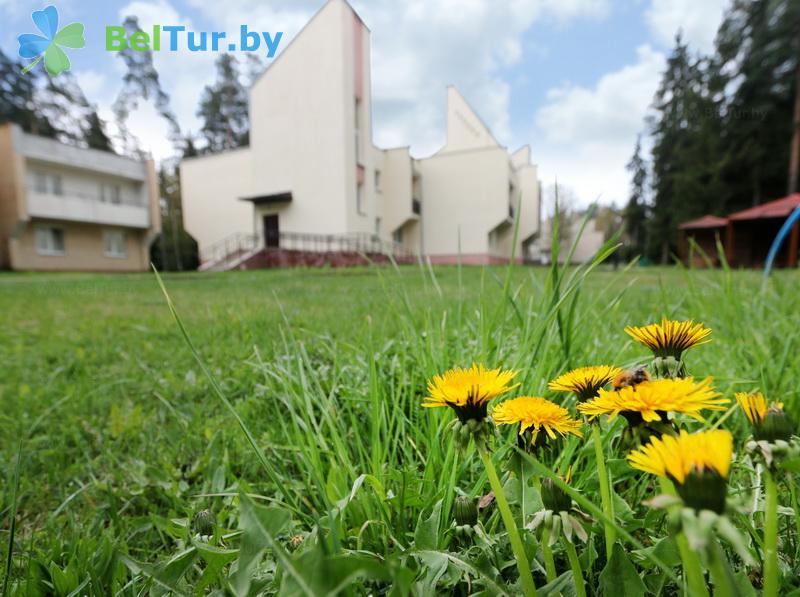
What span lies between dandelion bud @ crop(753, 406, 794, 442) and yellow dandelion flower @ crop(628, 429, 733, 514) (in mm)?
84

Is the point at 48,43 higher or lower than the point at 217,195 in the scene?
lower

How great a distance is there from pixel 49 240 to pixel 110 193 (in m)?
3.66

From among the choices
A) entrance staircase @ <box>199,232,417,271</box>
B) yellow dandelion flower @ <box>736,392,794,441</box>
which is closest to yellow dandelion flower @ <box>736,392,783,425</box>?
yellow dandelion flower @ <box>736,392,794,441</box>

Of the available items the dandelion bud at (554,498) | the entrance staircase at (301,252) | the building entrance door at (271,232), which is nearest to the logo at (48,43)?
the dandelion bud at (554,498)

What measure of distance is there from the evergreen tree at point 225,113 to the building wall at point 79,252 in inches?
403

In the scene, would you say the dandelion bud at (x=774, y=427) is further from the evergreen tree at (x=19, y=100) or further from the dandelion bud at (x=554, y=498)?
the evergreen tree at (x=19, y=100)

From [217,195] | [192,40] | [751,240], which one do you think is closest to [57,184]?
[217,195]

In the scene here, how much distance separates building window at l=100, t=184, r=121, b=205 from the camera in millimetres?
19562

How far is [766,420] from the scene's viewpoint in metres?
0.29

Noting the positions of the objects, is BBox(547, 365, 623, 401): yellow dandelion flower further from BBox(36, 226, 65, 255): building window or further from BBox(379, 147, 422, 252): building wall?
BBox(36, 226, 65, 255): building window

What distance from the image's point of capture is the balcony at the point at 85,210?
16.0 m

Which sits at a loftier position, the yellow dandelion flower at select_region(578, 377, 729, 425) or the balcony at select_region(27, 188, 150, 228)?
the balcony at select_region(27, 188, 150, 228)

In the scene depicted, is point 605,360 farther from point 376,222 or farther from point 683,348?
point 376,222

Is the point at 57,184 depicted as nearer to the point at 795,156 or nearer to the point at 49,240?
the point at 49,240
